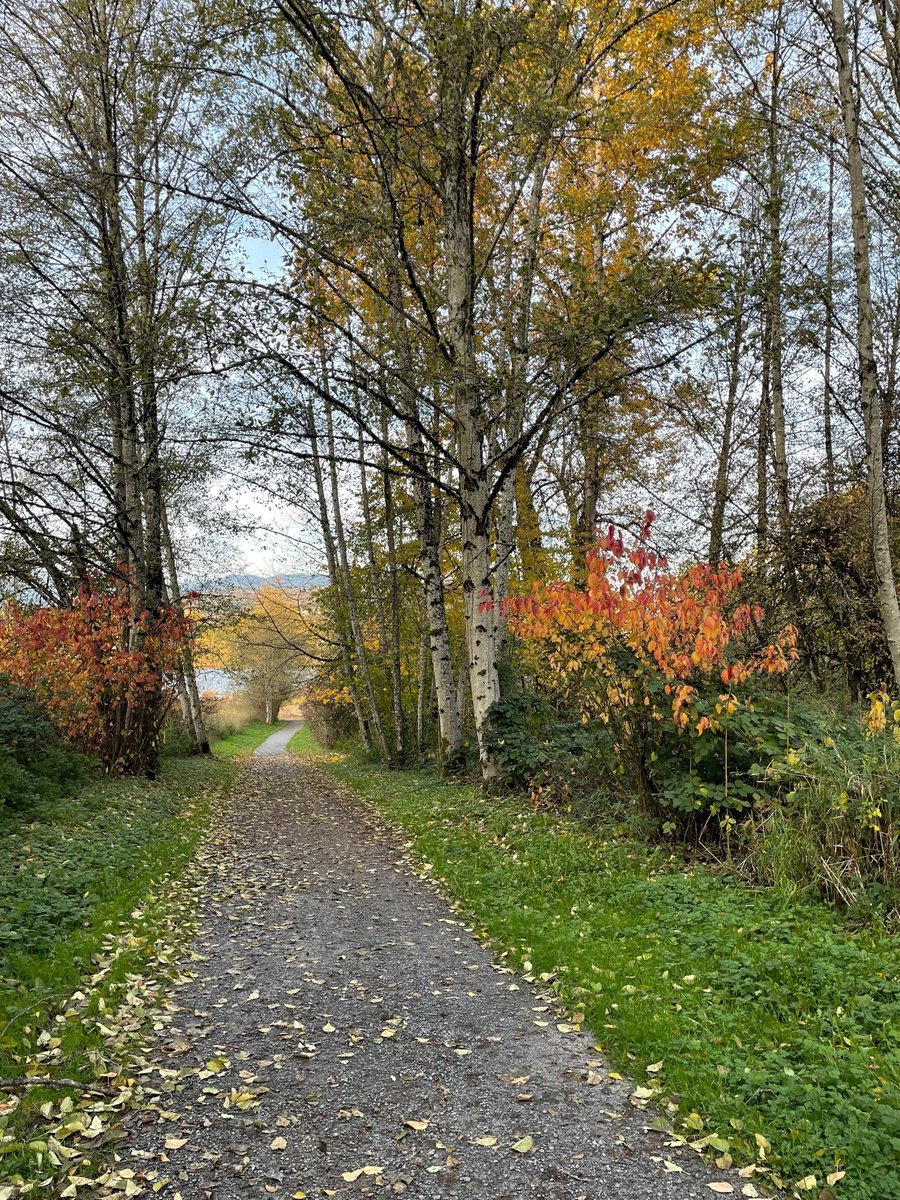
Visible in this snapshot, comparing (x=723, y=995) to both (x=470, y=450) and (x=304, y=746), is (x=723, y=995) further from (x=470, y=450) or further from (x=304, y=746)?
(x=304, y=746)

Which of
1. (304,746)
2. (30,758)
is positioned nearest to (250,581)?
(30,758)

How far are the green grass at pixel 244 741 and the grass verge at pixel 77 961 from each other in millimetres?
16601

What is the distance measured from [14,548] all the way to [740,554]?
11866 millimetres

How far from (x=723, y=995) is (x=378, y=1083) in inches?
74.9

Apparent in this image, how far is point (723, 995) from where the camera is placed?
12.8 feet

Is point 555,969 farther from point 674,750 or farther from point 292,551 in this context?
point 292,551

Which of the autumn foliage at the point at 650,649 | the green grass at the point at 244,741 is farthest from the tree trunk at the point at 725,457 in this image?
the green grass at the point at 244,741

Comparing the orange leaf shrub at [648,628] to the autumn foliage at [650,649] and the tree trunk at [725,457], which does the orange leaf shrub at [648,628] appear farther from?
the tree trunk at [725,457]

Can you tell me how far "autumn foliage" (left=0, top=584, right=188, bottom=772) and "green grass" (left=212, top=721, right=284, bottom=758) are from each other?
37.7 feet

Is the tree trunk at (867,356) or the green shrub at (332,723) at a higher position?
the tree trunk at (867,356)

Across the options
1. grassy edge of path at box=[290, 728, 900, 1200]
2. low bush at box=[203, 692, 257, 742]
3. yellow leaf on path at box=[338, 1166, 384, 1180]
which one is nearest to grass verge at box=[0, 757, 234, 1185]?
yellow leaf on path at box=[338, 1166, 384, 1180]

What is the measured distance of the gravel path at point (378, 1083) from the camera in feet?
9.25

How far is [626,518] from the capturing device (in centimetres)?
1647

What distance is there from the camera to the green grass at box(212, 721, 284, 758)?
87.3 ft
